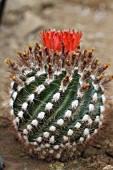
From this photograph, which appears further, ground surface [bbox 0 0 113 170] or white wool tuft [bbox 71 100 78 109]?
ground surface [bbox 0 0 113 170]

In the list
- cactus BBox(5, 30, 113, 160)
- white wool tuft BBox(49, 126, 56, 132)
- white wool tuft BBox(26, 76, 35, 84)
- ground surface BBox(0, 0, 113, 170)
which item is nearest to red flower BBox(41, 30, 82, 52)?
cactus BBox(5, 30, 113, 160)

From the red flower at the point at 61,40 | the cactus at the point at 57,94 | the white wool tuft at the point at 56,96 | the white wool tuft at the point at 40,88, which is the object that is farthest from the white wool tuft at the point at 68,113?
the red flower at the point at 61,40

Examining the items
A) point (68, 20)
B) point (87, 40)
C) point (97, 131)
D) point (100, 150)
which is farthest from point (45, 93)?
point (68, 20)

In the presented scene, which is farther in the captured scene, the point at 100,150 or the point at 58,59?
the point at 100,150

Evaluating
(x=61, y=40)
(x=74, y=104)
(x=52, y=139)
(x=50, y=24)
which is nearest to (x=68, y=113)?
(x=74, y=104)

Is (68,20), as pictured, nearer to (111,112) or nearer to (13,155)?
(111,112)

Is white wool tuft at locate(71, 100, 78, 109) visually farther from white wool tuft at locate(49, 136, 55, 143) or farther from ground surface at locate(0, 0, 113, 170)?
ground surface at locate(0, 0, 113, 170)

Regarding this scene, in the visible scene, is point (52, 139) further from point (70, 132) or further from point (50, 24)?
point (50, 24)

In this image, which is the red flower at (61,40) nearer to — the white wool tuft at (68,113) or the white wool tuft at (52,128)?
the white wool tuft at (68,113)
